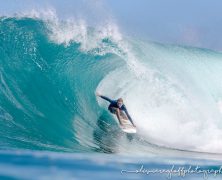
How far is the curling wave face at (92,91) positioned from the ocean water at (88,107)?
33 mm

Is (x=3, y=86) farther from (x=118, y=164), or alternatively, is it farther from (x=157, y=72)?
(x=157, y=72)

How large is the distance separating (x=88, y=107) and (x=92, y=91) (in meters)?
1.25

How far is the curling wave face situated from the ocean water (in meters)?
0.03

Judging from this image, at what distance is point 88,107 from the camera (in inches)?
444

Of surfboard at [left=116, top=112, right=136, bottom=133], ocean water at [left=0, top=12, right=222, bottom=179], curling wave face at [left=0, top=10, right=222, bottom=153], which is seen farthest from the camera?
surfboard at [left=116, top=112, right=136, bottom=133]

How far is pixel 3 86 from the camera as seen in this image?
32.4 feet

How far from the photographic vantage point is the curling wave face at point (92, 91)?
909cm

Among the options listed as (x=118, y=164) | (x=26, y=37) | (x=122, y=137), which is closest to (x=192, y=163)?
(x=118, y=164)

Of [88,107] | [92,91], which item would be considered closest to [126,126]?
[88,107]

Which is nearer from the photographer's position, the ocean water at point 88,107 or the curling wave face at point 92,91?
the ocean water at point 88,107

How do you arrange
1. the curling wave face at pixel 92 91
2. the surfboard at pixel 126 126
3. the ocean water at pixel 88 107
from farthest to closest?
the surfboard at pixel 126 126
the curling wave face at pixel 92 91
the ocean water at pixel 88 107

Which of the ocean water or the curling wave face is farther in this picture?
the curling wave face

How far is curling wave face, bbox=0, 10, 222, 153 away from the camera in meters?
9.09

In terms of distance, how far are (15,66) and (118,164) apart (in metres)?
5.49
